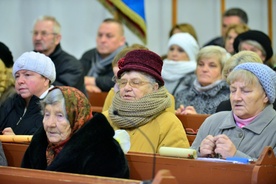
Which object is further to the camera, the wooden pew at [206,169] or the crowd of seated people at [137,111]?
the crowd of seated people at [137,111]

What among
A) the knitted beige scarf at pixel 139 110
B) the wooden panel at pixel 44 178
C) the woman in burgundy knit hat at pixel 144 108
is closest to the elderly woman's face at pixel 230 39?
the woman in burgundy knit hat at pixel 144 108

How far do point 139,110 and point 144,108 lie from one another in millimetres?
35

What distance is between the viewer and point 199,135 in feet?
15.4

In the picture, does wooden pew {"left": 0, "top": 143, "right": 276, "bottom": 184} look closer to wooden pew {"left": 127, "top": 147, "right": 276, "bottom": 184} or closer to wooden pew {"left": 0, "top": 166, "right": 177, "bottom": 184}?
wooden pew {"left": 127, "top": 147, "right": 276, "bottom": 184}

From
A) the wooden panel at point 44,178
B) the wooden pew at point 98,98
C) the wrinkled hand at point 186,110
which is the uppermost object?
the wooden panel at point 44,178

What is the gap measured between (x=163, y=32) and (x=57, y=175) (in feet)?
19.8

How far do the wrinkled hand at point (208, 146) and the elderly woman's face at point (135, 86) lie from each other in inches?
25.1

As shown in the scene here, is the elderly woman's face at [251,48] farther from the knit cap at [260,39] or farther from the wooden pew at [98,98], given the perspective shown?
the wooden pew at [98,98]

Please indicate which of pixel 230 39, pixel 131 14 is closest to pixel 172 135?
pixel 230 39

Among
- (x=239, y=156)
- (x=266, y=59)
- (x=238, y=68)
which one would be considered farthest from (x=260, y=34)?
(x=239, y=156)

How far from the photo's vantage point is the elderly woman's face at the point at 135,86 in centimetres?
483

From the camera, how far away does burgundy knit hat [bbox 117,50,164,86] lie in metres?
4.84

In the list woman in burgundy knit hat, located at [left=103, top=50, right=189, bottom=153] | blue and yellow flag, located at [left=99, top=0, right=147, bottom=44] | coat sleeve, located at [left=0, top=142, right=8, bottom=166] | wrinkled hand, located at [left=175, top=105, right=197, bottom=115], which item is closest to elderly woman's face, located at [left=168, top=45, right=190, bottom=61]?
wrinkled hand, located at [left=175, top=105, right=197, bottom=115]

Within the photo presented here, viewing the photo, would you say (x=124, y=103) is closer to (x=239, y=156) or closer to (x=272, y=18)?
(x=239, y=156)
